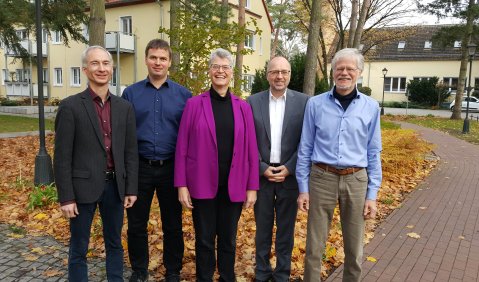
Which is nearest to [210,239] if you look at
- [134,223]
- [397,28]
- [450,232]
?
[134,223]

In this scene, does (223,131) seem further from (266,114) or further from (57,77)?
(57,77)

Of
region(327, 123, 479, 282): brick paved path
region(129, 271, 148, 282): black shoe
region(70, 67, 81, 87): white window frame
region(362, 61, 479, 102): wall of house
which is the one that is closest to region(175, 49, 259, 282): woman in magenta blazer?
region(129, 271, 148, 282): black shoe

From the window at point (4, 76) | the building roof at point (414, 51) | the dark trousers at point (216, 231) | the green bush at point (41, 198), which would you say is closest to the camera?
the dark trousers at point (216, 231)

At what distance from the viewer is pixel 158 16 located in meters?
26.0

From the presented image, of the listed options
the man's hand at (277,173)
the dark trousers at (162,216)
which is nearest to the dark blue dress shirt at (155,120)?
the dark trousers at (162,216)

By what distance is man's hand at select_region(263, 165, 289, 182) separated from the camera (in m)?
3.57

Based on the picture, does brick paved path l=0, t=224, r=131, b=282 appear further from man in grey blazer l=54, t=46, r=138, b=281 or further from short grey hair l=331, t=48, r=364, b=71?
short grey hair l=331, t=48, r=364, b=71

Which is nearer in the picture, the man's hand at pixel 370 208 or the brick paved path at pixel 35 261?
the man's hand at pixel 370 208

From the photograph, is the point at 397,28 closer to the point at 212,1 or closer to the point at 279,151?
the point at 212,1

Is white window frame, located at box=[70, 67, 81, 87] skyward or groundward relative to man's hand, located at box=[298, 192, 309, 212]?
skyward

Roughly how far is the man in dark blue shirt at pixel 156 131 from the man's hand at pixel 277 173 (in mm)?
862

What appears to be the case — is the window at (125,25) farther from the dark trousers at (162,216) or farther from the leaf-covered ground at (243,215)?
the dark trousers at (162,216)

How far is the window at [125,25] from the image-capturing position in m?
27.7

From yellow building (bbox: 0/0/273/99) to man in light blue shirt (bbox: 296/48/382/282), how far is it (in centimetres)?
1977
